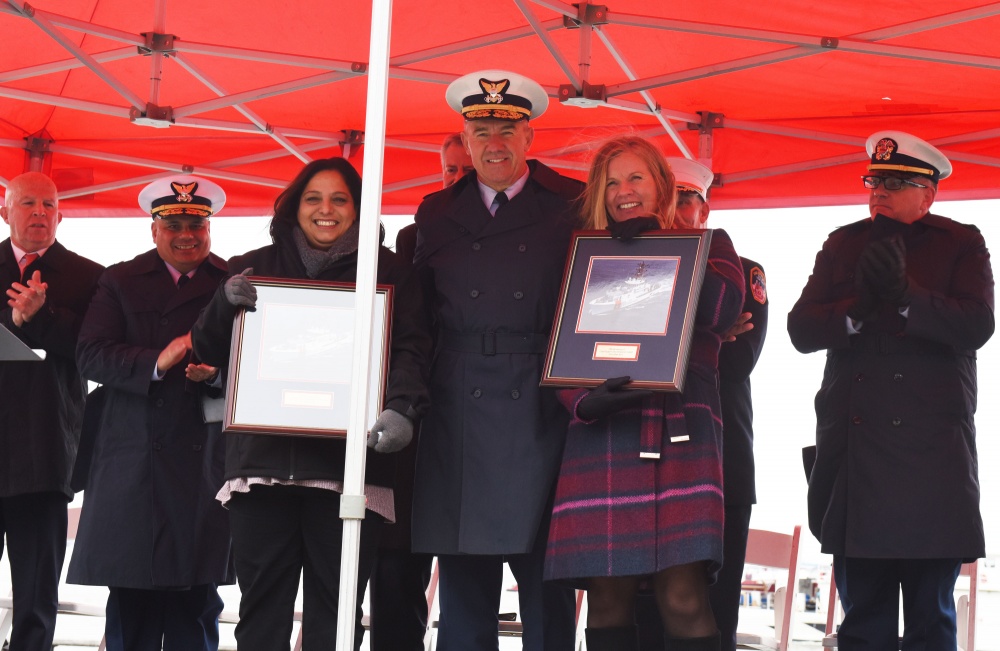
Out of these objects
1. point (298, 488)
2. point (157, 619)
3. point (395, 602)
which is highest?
point (298, 488)

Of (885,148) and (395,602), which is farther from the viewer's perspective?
(885,148)

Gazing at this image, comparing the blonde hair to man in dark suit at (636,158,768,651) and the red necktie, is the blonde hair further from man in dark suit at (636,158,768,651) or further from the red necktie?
the red necktie

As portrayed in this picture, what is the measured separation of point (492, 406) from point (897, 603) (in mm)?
1702

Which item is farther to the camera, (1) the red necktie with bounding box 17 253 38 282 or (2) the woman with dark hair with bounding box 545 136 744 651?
(1) the red necktie with bounding box 17 253 38 282

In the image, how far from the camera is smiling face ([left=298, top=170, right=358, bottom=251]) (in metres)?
3.83

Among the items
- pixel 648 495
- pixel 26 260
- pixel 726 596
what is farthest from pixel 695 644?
pixel 26 260

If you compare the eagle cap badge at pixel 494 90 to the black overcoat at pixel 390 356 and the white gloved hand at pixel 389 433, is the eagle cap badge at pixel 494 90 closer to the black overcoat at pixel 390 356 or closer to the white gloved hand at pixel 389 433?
the black overcoat at pixel 390 356

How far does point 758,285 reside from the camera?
449 cm

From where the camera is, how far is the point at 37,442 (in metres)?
4.88

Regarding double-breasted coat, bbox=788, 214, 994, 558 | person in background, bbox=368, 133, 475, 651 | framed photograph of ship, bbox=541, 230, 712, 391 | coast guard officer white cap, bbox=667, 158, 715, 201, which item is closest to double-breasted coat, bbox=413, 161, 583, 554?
framed photograph of ship, bbox=541, 230, 712, 391

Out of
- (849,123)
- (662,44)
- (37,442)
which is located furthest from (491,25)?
(37,442)

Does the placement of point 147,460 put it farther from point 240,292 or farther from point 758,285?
point 758,285

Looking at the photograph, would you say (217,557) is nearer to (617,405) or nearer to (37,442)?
(37,442)

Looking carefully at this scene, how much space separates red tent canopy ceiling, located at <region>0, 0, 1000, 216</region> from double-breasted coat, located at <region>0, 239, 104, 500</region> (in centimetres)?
186
